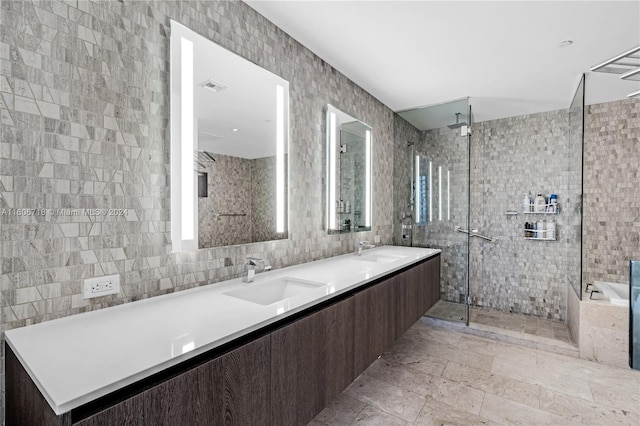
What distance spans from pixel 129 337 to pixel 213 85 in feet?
4.35

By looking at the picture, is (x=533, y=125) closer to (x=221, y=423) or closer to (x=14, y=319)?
(x=221, y=423)

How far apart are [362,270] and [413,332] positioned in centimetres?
175

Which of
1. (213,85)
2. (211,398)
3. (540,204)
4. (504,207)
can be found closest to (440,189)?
(504,207)

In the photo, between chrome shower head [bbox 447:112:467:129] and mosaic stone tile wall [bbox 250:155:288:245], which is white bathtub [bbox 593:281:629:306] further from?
mosaic stone tile wall [bbox 250:155:288:245]

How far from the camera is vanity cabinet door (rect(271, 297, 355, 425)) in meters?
1.24

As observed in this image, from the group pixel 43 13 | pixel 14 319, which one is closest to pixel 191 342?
pixel 14 319

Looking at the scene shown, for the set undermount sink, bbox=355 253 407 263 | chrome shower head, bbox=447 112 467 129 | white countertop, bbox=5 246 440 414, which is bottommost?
undermount sink, bbox=355 253 407 263

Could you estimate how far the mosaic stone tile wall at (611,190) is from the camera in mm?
3350

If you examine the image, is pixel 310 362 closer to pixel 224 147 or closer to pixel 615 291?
pixel 224 147

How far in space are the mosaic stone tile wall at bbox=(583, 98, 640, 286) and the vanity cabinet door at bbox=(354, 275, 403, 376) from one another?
2806mm

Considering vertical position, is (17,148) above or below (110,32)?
below

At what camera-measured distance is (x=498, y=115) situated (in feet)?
13.2

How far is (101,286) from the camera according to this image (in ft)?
4.19

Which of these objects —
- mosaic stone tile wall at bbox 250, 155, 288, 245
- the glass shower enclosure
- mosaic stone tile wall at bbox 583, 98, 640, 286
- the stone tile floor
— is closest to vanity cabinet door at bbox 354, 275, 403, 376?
the stone tile floor
